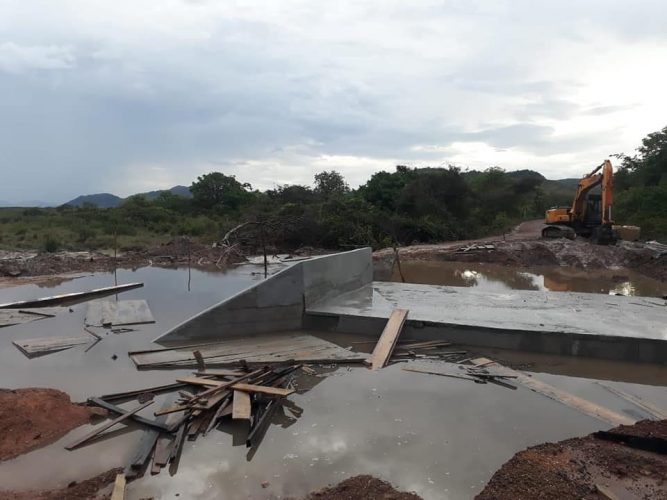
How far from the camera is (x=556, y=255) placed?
18703 millimetres

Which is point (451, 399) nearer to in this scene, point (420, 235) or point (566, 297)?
point (566, 297)

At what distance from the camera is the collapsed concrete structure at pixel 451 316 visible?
756cm

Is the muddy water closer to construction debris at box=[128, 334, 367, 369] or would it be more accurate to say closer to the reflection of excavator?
the reflection of excavator

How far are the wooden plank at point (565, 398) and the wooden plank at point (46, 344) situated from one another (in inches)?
262

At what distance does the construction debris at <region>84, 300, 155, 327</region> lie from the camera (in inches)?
376

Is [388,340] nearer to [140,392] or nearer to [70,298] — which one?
[140,392]

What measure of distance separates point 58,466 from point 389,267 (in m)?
14.0

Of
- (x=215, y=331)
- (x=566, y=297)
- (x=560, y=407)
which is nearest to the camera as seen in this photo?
(x=560, y=407)

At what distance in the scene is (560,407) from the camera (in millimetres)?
5773

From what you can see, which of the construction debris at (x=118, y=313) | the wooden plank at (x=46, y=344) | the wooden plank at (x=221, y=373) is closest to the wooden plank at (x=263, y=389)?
the wooden plank at (x=221, y=373)

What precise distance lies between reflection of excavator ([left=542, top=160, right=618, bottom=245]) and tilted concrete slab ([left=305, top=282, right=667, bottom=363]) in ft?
34.7

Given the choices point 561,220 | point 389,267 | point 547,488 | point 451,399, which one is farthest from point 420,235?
point 547,488

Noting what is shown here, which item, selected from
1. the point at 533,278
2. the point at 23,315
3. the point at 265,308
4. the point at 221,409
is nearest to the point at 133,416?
the point at 221,409

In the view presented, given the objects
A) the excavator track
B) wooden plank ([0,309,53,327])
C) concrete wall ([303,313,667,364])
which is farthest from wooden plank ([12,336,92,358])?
the excavator track
